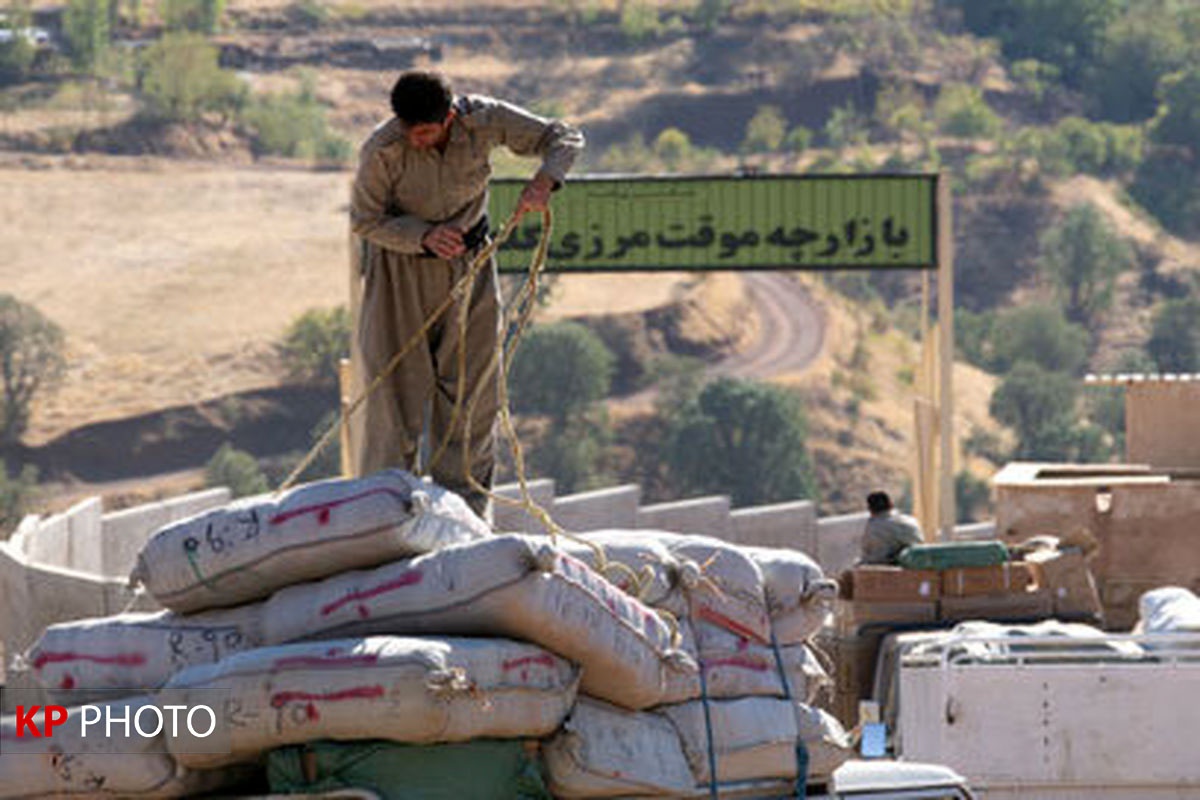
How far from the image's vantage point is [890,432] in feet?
268

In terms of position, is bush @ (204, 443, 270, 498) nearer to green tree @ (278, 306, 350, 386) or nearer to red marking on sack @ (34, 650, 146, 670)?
green tree @ (278, 306, 350, 386)

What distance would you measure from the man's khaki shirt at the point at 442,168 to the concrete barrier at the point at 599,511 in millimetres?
14237

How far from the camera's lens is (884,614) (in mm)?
16781

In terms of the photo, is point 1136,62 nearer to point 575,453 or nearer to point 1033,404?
point 1033,404

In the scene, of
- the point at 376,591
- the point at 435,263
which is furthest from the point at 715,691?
the point at 435,263

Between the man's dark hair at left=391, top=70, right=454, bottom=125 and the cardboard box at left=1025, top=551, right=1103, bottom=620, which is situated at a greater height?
the man's dark hair at left=391, top=70, right=454, bottom=125

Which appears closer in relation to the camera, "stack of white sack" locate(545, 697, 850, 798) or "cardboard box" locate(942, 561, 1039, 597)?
"stack of white sack" locate(545, 697, 850, 798)

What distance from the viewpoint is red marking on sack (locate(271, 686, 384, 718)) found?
7719 mm

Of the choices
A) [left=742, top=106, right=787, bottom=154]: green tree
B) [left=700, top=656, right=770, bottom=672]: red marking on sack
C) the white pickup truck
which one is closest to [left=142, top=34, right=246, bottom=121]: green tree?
[left=742, top=106, right=787, bottom=154]: green tree

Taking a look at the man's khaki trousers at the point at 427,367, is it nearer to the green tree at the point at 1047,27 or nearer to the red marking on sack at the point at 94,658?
the red marking on sack at the point at 94,658

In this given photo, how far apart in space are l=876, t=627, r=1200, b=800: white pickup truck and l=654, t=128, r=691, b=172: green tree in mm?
87715

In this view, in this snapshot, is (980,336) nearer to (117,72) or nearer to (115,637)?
(117,72)

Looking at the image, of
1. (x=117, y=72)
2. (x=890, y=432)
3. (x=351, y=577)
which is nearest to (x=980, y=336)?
(x=890, y=432)

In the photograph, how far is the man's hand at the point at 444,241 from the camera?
1007cm
